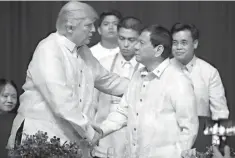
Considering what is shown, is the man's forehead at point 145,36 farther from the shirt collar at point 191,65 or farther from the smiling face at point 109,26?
the smiling face at point 109,26

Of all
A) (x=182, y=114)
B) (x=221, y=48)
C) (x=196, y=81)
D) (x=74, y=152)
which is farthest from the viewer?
(x=221, y=48)

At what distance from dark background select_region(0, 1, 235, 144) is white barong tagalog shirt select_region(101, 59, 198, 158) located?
2844 millimetres

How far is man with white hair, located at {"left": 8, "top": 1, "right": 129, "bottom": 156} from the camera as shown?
215 inches

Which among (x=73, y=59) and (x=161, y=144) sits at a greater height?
(x=73, y=59)

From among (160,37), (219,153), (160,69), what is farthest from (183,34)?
(219,153)

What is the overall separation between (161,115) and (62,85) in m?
0.71

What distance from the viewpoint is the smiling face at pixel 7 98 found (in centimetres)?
699

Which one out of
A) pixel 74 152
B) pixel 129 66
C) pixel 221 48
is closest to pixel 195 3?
pixel 221 48

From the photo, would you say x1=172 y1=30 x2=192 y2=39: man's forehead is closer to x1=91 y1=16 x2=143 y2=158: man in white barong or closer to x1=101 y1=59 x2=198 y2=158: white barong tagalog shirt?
x1=91 y1=16 x2=143 y2=158: man in white barong

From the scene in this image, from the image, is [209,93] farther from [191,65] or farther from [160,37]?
[160,37]

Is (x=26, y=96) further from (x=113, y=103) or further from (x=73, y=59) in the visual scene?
(x=113, y=103)

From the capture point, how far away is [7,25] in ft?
28.2

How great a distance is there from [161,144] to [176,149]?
12 centimetres

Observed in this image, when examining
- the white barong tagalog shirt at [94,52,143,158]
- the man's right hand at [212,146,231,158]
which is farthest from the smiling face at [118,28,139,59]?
the man's right hand at [212,146,231,158]
